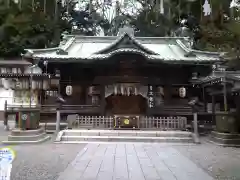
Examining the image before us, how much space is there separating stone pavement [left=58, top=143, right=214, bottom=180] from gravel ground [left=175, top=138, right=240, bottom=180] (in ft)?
1.09

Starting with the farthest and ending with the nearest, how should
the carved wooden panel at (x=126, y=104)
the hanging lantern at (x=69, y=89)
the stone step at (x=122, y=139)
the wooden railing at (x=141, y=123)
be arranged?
the carved wooden panel at (x=126, y=104) < the hanging lantern at (x=69, y=89) < the wooden railing at (x=141, y=123) < the stone step at (x=122, y=139)

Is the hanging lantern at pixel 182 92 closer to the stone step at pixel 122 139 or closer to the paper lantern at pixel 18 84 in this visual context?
the stone step at pixel 122 139

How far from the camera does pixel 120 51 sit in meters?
14.2

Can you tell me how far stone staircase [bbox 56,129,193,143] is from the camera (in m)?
11.8

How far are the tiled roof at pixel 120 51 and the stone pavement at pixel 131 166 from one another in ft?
19.3

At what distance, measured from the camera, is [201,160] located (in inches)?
312

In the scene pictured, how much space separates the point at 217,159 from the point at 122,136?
17.4 feet

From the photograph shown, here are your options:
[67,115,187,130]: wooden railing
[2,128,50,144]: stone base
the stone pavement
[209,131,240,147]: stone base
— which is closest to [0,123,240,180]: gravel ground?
the stone pavement

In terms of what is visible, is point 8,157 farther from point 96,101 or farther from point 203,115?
point 203,115

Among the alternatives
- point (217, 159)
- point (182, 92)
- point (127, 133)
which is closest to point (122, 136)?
point (127, 133)

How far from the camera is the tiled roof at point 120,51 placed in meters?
14.5

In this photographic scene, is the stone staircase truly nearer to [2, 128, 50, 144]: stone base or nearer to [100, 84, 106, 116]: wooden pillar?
[2, 128, 50, 144]: stone base

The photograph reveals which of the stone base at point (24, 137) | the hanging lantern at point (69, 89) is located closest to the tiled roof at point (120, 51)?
the hanging lantern at point (69, 89)

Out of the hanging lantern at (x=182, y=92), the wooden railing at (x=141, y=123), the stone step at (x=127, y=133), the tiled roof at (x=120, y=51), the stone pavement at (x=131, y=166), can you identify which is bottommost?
the stone pavement at (x=131, y=166)
